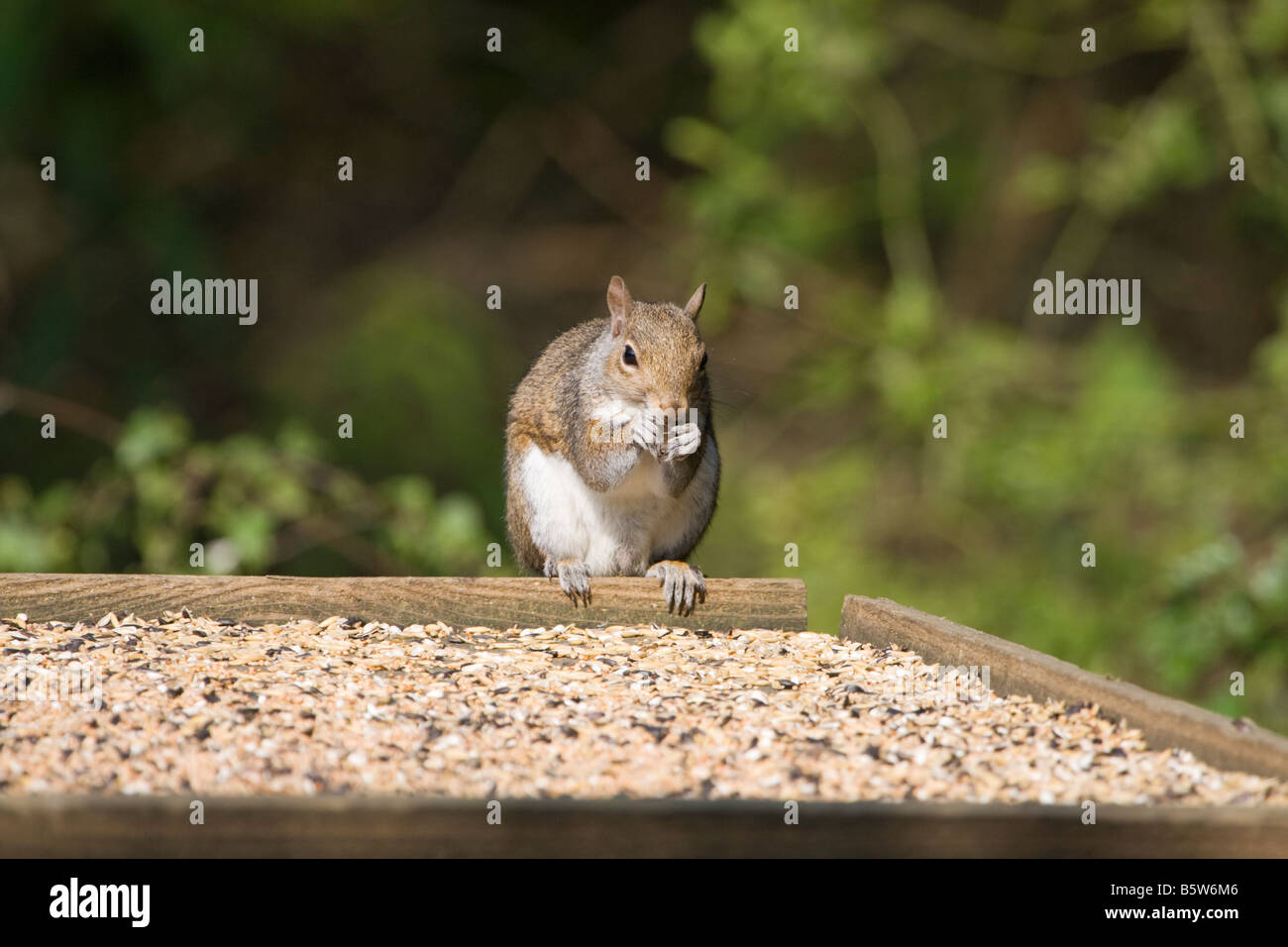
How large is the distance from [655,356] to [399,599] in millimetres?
899

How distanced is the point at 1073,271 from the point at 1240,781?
15.6 ft

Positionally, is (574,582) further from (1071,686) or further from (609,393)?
(1071,686)

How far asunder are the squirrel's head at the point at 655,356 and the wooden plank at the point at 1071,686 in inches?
27.1

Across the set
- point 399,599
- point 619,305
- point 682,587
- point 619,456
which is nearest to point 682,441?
point 619,456

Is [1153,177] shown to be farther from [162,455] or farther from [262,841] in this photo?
[262,841]

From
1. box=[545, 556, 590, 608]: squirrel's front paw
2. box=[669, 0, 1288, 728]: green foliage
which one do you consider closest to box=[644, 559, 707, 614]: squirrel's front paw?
box=[545, 556, 590, 608]: squirrel's front paw

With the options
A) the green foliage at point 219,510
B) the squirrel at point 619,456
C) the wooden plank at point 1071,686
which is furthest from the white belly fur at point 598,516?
the green foliage at point 219,510

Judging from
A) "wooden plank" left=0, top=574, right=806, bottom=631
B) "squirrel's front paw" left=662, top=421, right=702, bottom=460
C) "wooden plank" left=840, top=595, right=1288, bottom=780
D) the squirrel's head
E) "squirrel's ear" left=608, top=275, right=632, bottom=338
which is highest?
"squirrel's ear" left=608, top=275, right=632, bottom=338

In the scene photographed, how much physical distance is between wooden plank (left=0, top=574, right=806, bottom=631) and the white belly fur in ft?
1.13

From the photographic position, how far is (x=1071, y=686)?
295 centimetres

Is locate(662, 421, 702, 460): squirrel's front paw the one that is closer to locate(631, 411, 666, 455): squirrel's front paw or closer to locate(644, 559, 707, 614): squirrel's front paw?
locate(631, 411, 666, 455): squirrel's front paw

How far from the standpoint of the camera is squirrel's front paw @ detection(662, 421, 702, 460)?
3.71m
